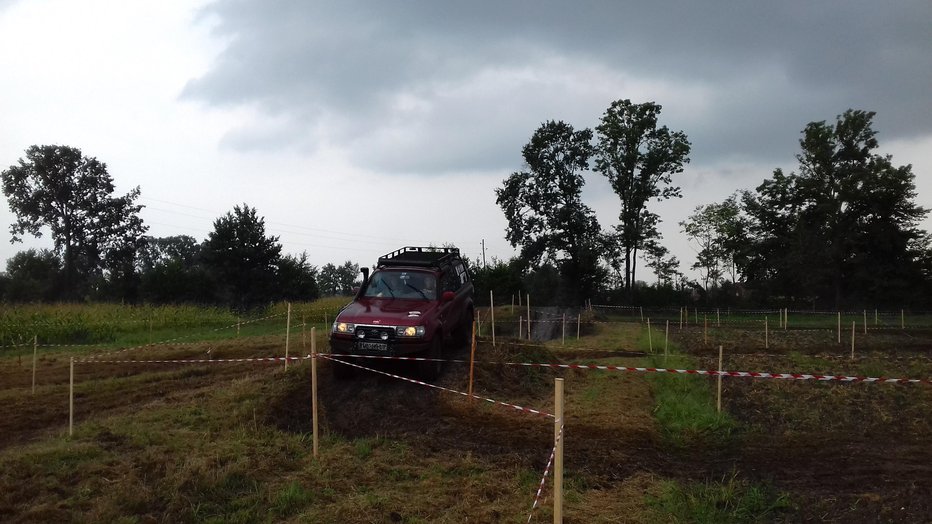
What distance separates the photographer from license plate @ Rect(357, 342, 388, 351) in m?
11.0

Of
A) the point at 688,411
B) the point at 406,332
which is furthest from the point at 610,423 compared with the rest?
the point at 406,332

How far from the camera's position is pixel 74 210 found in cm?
5750

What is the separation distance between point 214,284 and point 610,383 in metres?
41.8

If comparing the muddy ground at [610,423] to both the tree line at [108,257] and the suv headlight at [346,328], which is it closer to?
the suv headlight at [346,328]

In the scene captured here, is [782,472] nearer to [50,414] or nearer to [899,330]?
[50,414]

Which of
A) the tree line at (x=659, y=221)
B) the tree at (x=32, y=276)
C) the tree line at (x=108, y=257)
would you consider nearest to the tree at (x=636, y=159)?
the tree line at (x=659, y=221)

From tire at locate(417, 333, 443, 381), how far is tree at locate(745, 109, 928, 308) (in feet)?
156

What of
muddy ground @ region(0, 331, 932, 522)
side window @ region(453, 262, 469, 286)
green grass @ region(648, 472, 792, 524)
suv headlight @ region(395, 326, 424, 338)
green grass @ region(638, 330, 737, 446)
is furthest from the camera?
side window @ region(453, 262, 469, 286)

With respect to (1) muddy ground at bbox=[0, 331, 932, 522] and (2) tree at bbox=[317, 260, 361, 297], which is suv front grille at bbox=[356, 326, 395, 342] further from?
(2) tree at bbox=[317, 260, 361, 297]

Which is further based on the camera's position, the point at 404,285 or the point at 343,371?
the point at 404,285

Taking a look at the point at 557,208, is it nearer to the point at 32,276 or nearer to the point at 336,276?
the point at 32,276

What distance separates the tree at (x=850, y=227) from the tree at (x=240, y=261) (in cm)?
4030

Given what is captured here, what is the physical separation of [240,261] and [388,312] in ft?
135

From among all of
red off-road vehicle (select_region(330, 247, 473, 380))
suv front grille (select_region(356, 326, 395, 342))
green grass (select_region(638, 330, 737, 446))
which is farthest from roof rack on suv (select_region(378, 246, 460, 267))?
green grass (select_region(638, 330, 737, 446))
